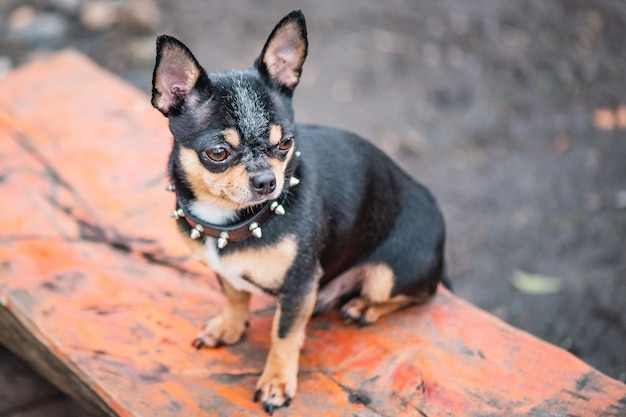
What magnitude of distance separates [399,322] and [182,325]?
1.17 meters

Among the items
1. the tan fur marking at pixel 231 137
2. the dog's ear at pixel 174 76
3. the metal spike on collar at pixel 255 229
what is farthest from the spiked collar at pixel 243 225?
the dog's ear at pixel 174 76

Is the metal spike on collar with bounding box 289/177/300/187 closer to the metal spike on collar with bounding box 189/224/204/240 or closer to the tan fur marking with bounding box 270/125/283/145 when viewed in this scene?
the tan fur marking with bounding box 270/125/283/145

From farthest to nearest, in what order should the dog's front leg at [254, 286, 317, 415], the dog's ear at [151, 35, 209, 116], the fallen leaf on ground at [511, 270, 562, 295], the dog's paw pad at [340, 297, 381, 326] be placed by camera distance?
the fallen leaf on ground at [511, 270, 562, 295] < the dog's paw pad at [340, 297, 381, 326] < the dog's front leg at [254, 286, 317, 415] < the dog's ear at [151, 35, 209, 116]

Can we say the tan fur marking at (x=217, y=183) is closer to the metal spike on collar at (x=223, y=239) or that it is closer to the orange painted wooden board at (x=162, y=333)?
the metal spike on collar at (x=223, y=239)

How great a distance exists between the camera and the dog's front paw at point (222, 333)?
3381 mm

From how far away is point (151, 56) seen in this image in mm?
7039

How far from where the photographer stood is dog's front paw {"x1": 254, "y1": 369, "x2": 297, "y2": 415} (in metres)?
3.01

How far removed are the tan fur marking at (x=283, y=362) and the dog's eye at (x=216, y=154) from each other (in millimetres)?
760

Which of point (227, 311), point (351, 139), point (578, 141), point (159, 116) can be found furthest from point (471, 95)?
point (227, 311)

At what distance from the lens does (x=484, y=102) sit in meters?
6.70

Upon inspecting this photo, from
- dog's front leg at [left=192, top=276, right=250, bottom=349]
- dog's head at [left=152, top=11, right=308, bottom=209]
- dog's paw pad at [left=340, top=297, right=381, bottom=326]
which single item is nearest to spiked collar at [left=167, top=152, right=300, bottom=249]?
dog's head at [left=152, top=11, right=308, bottom=209]

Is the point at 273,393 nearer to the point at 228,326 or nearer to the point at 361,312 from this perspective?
the point at 228,326

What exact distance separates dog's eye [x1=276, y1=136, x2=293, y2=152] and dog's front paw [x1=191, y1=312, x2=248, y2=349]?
1063mm

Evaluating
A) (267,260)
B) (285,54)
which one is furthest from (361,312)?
(285,54)
